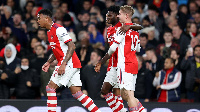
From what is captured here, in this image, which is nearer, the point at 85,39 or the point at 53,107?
the point at 53,107

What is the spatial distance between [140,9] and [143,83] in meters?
3.84

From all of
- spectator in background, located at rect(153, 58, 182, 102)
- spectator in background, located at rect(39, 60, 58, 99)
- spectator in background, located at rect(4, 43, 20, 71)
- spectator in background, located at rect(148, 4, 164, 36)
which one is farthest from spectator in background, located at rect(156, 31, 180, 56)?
spectator in background, located at rect(4, 43, 20, 71)

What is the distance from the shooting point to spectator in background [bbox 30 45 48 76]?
461 inches

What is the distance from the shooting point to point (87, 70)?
11281mm

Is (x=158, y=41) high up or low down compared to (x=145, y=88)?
up

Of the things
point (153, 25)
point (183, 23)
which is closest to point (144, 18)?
point (153, 25)

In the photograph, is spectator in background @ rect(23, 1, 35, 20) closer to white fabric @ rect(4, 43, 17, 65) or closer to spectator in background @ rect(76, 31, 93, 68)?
white fabric @ rect(4, 43, 17, 65)

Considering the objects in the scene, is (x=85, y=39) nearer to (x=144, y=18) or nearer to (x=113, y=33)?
A: (x=144, y=18)


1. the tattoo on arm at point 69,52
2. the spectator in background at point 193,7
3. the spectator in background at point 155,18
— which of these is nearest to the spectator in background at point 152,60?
the spectator in background at point 155,18

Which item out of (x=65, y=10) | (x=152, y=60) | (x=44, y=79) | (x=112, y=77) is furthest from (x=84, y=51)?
(x=112, y=77)

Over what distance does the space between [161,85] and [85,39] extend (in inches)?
91.4

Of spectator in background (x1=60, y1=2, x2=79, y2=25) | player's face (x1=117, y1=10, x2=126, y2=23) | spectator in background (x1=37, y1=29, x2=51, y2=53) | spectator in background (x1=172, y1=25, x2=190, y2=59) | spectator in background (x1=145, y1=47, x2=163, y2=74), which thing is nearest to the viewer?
player's face (x1=117, y1=10, x2=126, y2=23)

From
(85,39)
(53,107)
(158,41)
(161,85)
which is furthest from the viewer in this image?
(158,41)

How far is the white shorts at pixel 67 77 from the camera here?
8.28m
